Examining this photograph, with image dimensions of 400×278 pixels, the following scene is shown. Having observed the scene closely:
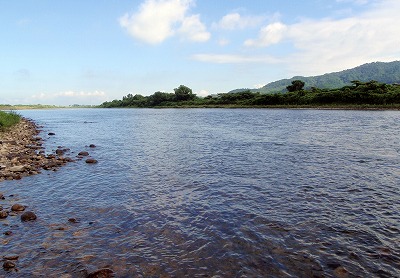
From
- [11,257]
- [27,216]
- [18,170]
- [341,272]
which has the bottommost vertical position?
[341,272]

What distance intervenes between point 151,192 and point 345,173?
13373 mm

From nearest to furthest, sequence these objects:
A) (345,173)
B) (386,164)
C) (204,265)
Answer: (204,265), (345,173), (386,164)

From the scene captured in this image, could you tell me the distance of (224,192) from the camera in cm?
1648

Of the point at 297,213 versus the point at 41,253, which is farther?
the point at 297,213

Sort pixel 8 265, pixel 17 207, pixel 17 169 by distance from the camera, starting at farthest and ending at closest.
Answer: pixel 17 169, pixel 17 207, pixel 8 265

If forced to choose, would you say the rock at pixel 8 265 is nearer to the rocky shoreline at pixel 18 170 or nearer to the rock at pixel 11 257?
the rocky shoreline at pixel 18 170

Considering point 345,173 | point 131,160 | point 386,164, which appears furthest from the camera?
point 131,160

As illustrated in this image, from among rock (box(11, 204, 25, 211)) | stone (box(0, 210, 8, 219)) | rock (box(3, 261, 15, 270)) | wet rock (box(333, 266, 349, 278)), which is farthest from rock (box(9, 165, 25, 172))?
wet rock (box(333, 266, 349, 278))

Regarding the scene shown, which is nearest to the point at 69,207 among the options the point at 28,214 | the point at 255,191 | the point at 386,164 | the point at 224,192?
the point at 28,214

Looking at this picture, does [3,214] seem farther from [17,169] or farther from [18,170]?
[17,169]

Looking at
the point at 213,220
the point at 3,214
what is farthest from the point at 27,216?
the point at 213,220

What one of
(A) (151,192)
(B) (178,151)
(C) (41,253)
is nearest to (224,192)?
(A) (151,192)

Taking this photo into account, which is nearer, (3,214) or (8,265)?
(8,265)

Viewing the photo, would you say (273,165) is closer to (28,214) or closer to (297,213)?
(297,213)
